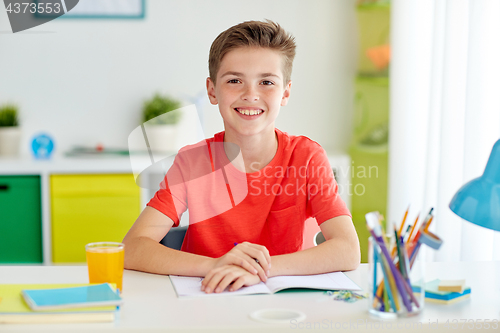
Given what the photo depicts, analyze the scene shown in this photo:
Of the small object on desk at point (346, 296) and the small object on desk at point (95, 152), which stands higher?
the small object on desk at point (95, 152)

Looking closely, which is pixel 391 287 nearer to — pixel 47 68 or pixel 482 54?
pixel 482 54

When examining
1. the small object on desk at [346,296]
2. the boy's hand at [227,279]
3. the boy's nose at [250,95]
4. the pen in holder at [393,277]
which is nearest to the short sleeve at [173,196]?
the boy's nose at [250,95]

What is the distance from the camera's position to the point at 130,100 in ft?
10.0

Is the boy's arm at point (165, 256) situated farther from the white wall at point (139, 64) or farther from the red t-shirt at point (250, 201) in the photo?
the white wall at point (139, 64)

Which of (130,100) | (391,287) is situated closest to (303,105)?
(130,100)

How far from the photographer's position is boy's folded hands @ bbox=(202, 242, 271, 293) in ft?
3.05

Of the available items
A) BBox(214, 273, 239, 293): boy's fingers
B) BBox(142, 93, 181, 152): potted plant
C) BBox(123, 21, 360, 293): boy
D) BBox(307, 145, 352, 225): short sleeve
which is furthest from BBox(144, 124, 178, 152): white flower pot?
BBox(214, 273, 239, 293): boy's fingers

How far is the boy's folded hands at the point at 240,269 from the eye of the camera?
929 mm

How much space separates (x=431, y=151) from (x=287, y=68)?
1.13m

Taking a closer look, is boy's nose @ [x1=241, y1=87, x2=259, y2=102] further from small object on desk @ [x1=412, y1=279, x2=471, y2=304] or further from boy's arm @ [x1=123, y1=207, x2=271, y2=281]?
small object on desk @ [x1=412, y1=279, x2=471, y2=304]

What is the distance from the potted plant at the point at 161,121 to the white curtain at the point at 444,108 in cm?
116

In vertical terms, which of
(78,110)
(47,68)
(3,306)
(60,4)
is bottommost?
(3,306)

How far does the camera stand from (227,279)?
93cm

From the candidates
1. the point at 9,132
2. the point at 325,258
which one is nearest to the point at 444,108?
the point at 325,258
